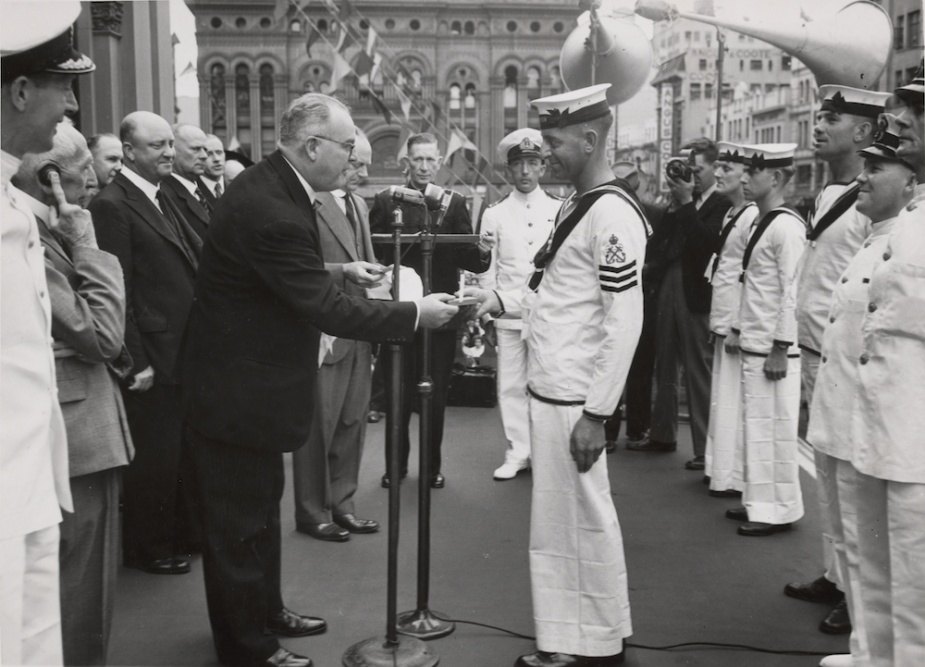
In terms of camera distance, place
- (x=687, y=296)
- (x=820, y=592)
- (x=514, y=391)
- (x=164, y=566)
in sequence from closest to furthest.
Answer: (x=820, y=592) → (x=164, y=566) → (x=514, y=391) → (x=687, y=296)

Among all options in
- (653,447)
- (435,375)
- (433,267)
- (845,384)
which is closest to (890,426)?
(845,384)

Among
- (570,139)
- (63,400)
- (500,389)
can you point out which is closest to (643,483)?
(500,389)

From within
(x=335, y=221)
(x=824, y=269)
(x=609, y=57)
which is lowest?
(x=824, y=269)

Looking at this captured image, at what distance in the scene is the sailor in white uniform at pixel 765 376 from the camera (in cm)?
486

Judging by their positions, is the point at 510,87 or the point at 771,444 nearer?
the point at 771,444

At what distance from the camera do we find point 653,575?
4.25 m

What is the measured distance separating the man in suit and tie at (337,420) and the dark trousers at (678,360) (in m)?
2.42

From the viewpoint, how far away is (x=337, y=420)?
4.91 meters

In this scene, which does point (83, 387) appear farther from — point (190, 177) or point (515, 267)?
Answer: point (515, 267)

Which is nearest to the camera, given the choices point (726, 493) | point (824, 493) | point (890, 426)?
point (890, 426)

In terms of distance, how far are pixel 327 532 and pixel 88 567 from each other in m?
1.92

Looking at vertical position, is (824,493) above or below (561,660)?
above

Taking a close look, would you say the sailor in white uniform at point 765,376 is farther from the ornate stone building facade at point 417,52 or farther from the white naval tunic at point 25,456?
the ornate stone building facade at point 417,52

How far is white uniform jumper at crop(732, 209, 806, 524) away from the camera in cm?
486
